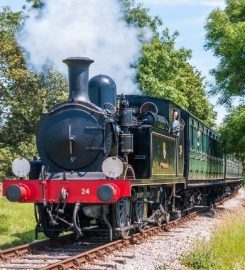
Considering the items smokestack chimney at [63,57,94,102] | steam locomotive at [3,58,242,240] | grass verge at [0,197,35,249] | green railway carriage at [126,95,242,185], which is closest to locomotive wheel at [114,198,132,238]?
steam locomotive at [3,58,242,240]

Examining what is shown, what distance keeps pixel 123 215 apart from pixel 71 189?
125 cm

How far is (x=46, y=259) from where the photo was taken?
9.01 meters

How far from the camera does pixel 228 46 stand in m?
18.2

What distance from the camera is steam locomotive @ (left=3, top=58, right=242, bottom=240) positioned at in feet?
32.1

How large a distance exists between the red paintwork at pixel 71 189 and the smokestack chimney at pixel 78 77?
1564mm

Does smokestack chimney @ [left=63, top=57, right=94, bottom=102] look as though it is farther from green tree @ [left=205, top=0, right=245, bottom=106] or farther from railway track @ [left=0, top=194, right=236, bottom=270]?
green tree @ [left=205, top=0, right=245, bottom=106]

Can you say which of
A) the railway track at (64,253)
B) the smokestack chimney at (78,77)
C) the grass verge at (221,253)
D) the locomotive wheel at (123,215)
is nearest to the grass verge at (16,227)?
the railway track at (64,253)

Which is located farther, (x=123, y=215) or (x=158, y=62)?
(x=158, y=62)

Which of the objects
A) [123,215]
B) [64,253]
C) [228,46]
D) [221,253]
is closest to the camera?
[221,253]

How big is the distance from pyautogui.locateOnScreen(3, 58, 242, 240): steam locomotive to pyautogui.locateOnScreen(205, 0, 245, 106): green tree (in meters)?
7.01

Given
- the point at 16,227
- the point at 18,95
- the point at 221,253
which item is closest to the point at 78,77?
the point at 221,253

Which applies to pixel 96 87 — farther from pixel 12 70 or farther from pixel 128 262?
pixel 12 70

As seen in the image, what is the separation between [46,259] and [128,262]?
4.22 feet

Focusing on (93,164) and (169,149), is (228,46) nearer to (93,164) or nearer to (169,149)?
(169,149)
